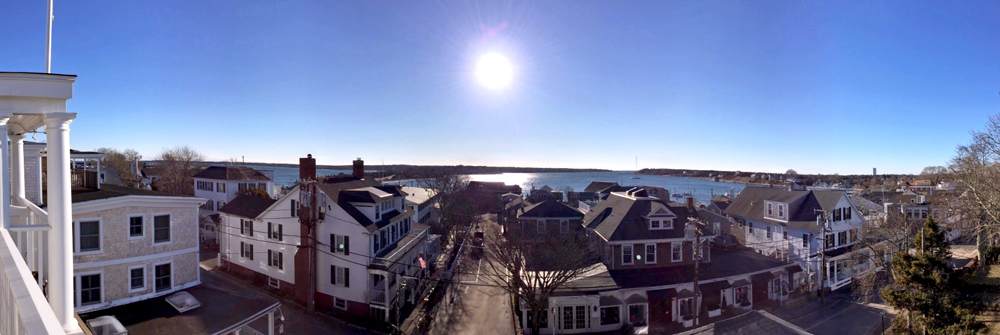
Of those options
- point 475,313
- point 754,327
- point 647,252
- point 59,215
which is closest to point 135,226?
point 59,215

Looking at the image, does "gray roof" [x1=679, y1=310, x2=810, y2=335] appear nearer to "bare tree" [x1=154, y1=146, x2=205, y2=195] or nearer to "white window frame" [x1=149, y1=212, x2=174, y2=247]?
"white window frame" [x1=149, y1=212, x2=174, y2=247]

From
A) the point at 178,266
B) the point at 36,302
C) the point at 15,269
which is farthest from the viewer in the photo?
the point at 178,266

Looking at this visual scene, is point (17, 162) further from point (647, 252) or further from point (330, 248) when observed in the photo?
point (647, 252)

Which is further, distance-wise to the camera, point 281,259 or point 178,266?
point 281,259

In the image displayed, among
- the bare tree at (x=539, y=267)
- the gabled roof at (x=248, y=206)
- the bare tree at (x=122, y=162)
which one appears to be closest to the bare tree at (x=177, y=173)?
the bare tree at (x=122, y=162)

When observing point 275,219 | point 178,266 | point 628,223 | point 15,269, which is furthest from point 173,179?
point 15,269

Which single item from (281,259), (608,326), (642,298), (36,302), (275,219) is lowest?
(608,326)

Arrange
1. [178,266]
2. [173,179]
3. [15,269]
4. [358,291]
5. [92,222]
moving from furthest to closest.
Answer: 1. [173,179]
2. [358,291]
3. [178,266]
4. [92,222]
5. [15,269]

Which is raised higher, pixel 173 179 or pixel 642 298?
pixel 173 179

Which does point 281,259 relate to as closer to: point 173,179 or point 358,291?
point 358,291
